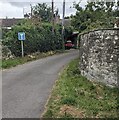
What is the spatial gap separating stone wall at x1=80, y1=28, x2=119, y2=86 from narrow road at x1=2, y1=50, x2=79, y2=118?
174 cm

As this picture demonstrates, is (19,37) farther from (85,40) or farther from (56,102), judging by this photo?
(56,102)

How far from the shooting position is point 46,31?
28922mm

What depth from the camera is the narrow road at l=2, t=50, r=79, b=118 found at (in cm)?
948

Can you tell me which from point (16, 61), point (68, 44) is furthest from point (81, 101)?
point (68, 44)

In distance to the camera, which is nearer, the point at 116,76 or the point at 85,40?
the point at 116,76

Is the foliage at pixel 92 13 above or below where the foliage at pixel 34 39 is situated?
above

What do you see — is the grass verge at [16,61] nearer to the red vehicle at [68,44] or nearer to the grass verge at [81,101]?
the grass verge at [81,101]

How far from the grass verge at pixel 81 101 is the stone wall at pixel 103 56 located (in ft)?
1.24

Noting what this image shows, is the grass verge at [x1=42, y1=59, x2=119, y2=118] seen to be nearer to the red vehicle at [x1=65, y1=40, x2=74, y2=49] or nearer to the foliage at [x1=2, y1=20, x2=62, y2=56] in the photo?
the foliage at [x1=2, y1=20, x2=62, y2=56]

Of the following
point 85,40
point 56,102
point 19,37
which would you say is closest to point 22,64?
point 19,37

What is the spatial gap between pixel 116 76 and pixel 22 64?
938cm

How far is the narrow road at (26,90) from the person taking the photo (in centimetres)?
948

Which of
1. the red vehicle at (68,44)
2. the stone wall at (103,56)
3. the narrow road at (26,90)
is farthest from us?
Result: the red vehicle at (68,44)

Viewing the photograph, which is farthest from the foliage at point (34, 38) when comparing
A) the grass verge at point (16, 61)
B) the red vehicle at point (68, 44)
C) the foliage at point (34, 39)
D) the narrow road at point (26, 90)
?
the narrow road at point (26, 90)
